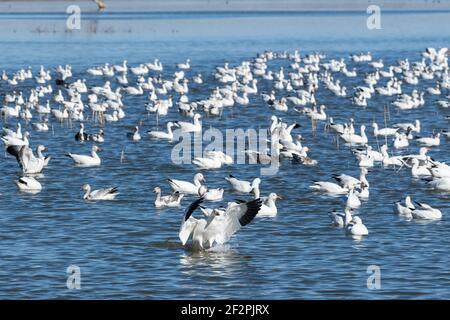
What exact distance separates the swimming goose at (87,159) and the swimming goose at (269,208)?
730 cm

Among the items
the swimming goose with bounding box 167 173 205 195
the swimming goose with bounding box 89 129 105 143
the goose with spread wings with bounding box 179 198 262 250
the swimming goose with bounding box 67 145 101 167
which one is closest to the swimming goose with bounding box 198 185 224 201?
the swimming goose with bounding box 167 173 205 195

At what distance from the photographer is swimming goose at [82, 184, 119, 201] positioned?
82.4 ft

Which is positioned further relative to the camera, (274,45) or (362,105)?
(274,45)

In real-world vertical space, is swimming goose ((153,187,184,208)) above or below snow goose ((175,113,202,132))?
below

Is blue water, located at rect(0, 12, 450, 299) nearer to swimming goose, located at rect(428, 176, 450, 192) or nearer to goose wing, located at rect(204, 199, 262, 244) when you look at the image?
swimming goose, located at rect(428, 176, 450, 192)

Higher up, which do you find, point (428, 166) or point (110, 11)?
point (110, 11)

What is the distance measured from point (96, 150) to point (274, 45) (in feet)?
139

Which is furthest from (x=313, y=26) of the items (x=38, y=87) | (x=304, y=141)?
(x=304, y=141)

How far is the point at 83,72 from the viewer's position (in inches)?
2233

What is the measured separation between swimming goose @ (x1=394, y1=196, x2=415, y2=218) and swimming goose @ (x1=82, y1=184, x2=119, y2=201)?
6.16 m

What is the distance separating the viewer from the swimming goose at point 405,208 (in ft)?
75.9

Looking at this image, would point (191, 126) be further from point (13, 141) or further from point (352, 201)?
point (352, 201)
